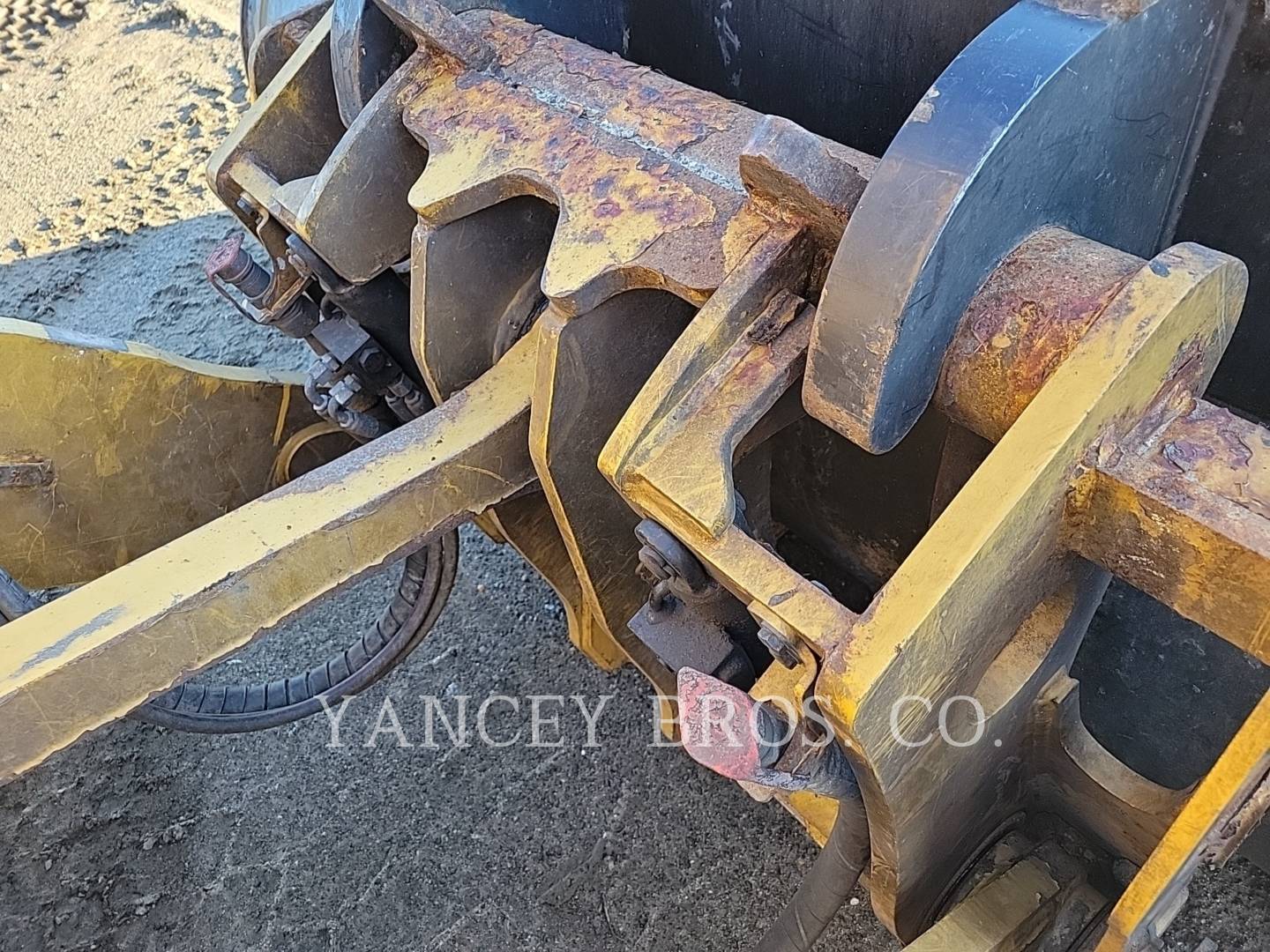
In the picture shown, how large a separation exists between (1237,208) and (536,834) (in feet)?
4.24

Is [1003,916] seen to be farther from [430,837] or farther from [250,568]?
[430,837]

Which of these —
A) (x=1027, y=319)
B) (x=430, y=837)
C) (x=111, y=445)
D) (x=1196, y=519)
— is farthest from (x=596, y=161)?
(x=430, y=837)

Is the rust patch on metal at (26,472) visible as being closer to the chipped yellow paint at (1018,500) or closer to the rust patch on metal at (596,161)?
the rust patch on metal at (596,161)

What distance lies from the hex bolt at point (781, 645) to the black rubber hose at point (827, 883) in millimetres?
143

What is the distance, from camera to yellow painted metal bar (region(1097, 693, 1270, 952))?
0.66 meters

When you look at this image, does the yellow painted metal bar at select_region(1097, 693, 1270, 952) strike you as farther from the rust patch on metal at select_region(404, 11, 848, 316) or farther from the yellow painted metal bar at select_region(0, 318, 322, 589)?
the yellow painted metal bar at select_region(0, 318, 322, 589)

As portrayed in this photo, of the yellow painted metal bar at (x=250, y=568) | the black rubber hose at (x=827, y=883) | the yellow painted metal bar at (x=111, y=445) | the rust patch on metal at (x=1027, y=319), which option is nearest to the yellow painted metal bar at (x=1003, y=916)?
the black rubber hose at (x=827, y=883)

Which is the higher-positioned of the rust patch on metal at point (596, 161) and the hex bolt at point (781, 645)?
the rust patch on metal at point (596, 161)

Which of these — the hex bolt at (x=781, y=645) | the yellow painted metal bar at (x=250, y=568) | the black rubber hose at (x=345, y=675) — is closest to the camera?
the hex bolt at (x=781, y=645)

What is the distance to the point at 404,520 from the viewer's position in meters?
1.05

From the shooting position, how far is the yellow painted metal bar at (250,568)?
0.91 m

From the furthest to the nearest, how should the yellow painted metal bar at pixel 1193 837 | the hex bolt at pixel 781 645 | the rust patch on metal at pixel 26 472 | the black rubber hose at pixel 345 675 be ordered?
the black rubber hose at pixel 345 675
the rust patch on metal at pixel 26 472
the hex bolt at pixel 781 645
the yellow painted metal bar at pixel 1193 837

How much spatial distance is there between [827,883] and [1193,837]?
1.37 ft

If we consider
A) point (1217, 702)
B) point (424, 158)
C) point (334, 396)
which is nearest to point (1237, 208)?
point (1217, 702)
